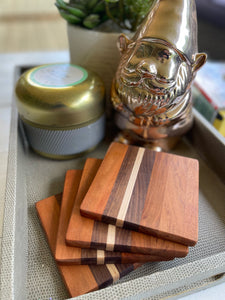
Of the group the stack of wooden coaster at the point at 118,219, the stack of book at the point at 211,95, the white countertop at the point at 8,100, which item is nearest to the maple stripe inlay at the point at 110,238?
the stack of wooden coaster at the point at 118,219

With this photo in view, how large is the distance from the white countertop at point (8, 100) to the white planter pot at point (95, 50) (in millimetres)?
192

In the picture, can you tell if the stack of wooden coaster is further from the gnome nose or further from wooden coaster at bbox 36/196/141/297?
the gnome nose

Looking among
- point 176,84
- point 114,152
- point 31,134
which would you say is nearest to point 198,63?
point 176,84

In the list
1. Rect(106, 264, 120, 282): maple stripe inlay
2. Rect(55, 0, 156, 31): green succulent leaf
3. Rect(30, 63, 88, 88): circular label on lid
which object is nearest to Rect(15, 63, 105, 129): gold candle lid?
Rect(30, 63, 88, 88): circular label on lid

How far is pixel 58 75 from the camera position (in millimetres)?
403

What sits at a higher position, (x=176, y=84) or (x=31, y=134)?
(x=176, y=84)

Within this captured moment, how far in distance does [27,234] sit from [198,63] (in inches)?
12.7

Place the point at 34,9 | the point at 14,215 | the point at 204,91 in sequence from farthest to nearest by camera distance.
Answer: the point at 34,9, the point at 204,91, the point at 14,215

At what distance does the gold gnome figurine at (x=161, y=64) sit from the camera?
0.31 metres

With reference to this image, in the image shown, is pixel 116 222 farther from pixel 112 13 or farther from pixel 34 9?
pixel 34 9

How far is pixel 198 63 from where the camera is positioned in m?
0.34

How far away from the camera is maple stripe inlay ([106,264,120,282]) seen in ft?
0.90

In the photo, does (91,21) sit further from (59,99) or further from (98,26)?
(59,99)

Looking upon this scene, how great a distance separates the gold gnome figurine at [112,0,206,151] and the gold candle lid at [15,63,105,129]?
0.04 metres
